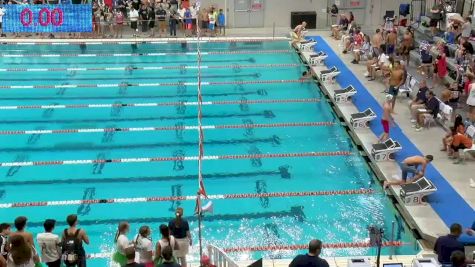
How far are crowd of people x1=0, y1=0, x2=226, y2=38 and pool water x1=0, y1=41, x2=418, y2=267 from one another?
3011 mm

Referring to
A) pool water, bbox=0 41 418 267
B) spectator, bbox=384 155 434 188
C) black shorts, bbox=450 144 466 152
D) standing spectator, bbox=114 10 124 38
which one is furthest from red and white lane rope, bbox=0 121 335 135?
standing spectator, bbox=114 10 124 38

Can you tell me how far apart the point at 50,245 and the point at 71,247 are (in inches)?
10.3

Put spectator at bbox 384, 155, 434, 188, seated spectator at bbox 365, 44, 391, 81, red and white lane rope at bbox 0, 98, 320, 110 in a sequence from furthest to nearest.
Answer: seated spectator at bbox 365, 44, 391, 81 → red and white lane rope at bbox 0, 98, 320, 110 → spectator at bbox 384, 155, 434, 188

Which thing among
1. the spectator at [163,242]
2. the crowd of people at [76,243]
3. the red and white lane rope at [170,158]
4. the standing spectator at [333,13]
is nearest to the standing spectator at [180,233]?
the crowd of people at [76,243]

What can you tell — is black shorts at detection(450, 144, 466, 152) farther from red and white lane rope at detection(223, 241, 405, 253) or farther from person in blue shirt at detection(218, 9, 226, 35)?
person in blue shirt at detection(218, 9, 226, 35)

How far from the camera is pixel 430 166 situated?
1157cm

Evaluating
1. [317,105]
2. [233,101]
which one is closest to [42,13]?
[233,101]

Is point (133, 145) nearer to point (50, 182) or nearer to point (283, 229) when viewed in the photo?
point (50, 182)

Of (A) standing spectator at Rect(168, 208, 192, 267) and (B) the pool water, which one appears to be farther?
(B) the pool water

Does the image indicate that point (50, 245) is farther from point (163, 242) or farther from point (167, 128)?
point (167, 128)

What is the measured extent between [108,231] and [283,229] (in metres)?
2.71

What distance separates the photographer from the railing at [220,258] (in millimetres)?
7000

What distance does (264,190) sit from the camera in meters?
11.1

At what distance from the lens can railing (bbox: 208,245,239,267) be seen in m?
7.00
